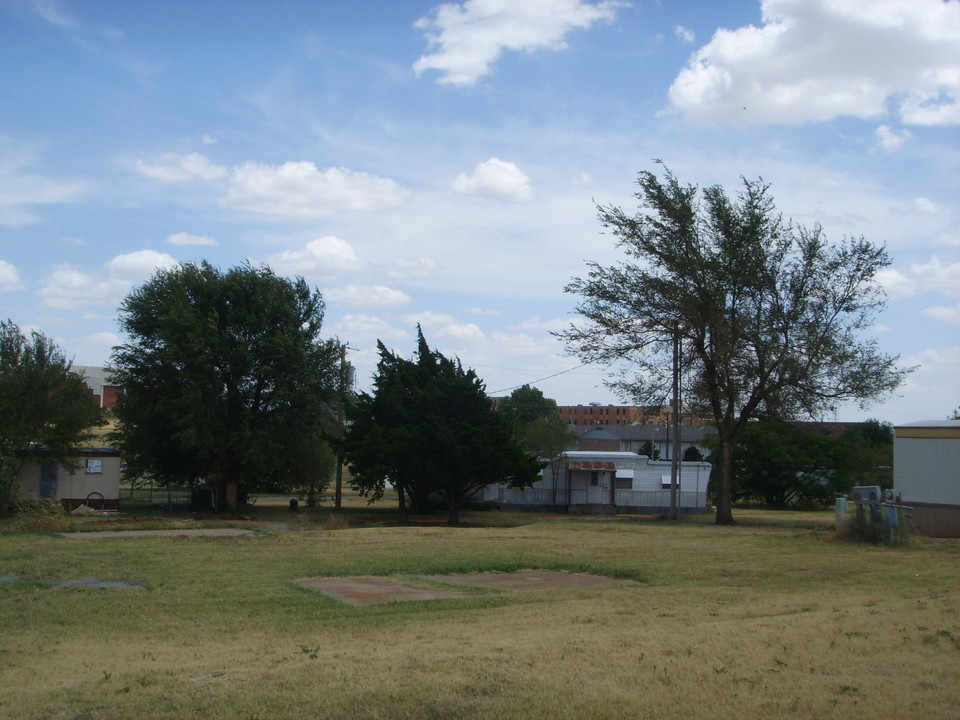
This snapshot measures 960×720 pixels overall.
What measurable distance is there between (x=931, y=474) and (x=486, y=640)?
1909 cm

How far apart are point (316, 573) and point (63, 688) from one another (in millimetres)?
8601

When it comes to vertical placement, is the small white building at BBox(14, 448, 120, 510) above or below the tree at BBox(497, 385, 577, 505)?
below

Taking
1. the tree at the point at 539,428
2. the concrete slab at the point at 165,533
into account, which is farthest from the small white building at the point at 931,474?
the concrete slab at the point at 165,533

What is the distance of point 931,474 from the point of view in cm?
2377

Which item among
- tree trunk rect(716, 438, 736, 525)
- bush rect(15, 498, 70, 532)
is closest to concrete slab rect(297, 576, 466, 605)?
bush rect(15, 498, 70, 532)

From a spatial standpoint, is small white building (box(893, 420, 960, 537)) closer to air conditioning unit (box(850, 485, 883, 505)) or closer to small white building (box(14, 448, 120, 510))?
air conditioning unit (box(850, 485, 883, 505))

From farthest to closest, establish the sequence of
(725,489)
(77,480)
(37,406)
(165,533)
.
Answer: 1. (725,489)
2. (77,480)
3. (37,406)
4. (165,533)

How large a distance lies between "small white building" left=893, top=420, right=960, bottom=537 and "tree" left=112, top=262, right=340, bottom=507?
72.3 feet

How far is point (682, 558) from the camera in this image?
18.3m

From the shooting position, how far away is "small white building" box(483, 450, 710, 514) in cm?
4575

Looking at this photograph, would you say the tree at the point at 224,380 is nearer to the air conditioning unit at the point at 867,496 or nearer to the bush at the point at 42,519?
the bush at the point at 42,519

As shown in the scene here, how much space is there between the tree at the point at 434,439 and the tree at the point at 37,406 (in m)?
10.1

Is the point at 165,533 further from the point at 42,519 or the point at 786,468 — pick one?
the point at 786,468

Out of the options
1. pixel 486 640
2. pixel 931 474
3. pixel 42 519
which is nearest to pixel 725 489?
pixel 931 474
